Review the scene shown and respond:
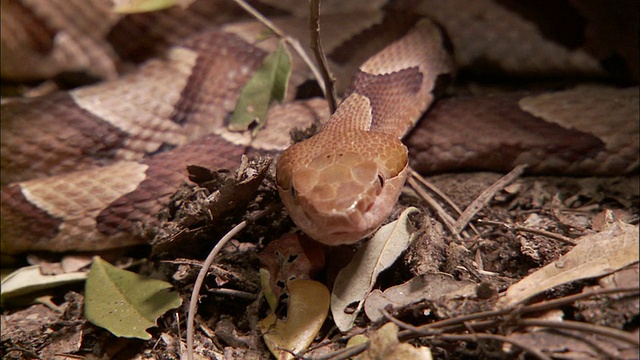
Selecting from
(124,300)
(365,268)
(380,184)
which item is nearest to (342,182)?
(380,184)

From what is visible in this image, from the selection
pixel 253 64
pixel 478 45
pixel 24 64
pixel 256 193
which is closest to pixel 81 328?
pixel 256 193

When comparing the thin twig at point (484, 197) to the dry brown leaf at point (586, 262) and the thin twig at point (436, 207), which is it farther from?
the dry brown leaf at point (586, 262)

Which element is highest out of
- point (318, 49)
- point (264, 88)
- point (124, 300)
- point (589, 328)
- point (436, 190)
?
point (318, 49)

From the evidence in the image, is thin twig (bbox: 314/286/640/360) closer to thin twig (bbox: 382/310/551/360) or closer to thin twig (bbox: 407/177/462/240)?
thin twig (bbox: 382/310/551/360)

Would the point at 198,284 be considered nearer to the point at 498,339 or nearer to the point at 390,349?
the point at 390,349

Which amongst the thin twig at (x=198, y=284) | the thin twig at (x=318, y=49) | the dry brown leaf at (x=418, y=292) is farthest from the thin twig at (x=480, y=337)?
the thin twig at (x=318, y=49)

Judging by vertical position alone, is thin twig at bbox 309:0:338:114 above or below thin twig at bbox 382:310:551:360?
above

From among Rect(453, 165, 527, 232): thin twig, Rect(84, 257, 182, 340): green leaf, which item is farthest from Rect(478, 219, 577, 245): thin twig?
Rect(84, 257, 182, 340): green leaf
